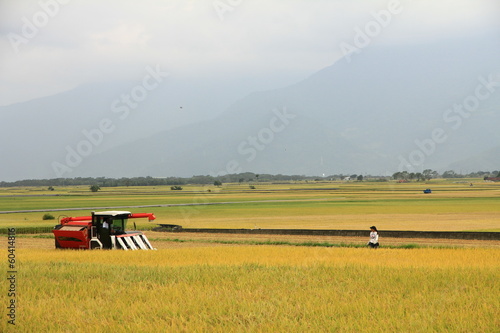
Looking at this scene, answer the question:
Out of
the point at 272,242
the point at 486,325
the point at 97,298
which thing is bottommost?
the point at 486,325

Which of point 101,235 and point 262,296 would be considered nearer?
point 262,296

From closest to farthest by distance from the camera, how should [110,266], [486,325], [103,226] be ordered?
1. [486,325]
2. [110,266]
3. [103,226]

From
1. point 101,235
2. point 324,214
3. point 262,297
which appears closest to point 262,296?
point 262,297

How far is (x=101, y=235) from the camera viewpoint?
3228 centimetres

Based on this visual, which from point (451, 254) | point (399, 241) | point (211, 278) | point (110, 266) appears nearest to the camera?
point (211, 278)

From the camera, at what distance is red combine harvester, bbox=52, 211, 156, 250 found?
32094 millimetres

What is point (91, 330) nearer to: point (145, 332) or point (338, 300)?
Answer: point (145, 332)

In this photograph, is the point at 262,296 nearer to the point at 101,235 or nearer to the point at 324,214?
the point at 101,235

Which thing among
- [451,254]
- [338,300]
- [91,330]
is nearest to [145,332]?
[91,330]

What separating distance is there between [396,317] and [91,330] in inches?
263

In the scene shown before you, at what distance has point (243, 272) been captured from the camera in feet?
65.8

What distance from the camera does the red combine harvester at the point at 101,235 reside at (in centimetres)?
3209

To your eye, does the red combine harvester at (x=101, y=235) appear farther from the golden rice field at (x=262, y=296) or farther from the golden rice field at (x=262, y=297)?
the golden rice field at (x=262, y=297)

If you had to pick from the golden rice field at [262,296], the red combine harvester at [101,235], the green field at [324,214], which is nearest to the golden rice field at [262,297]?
the golden rice field at [262,296]
